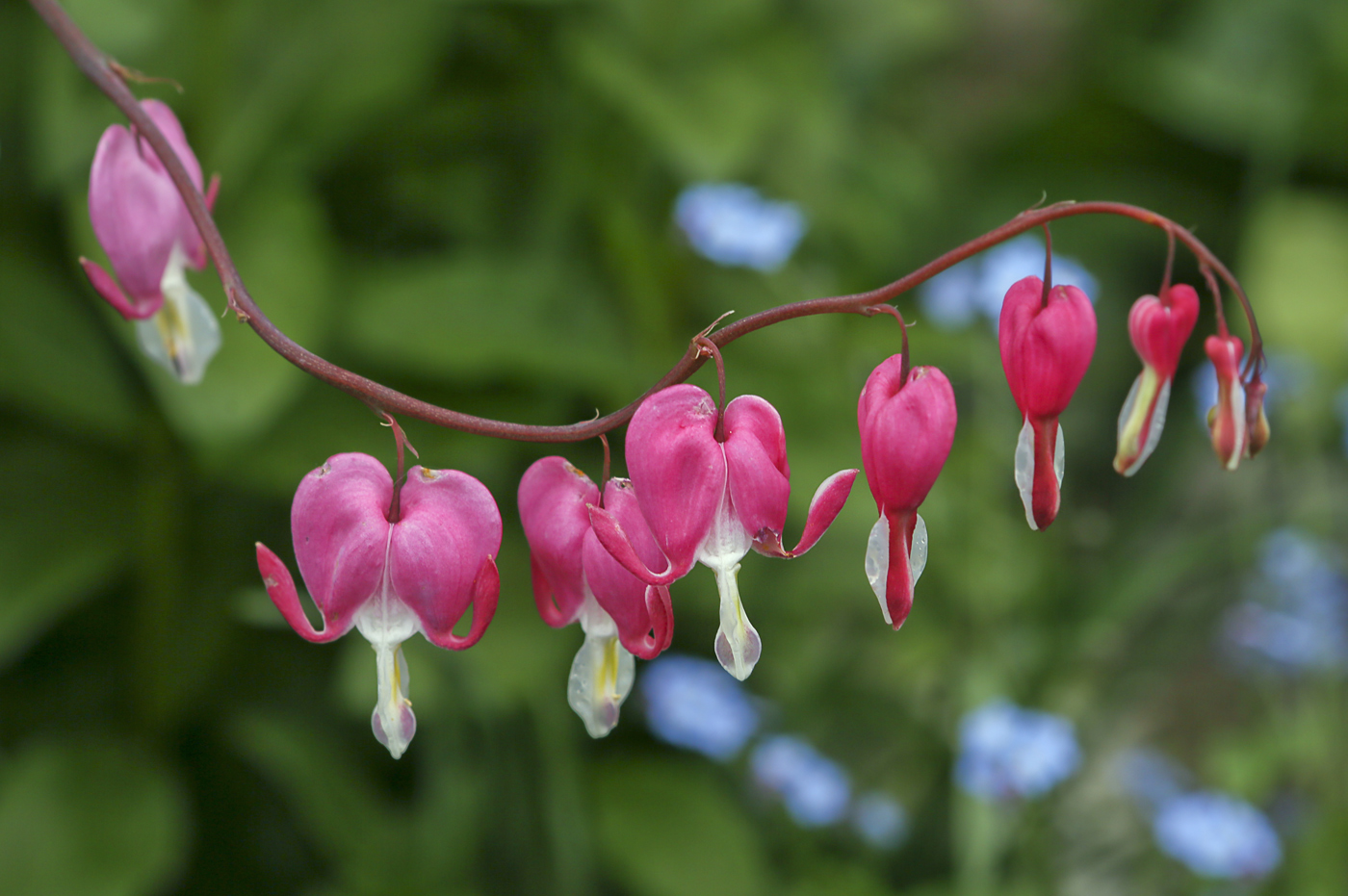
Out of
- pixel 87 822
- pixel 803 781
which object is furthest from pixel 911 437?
pixel 87 822

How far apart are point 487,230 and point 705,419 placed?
3.43 feet

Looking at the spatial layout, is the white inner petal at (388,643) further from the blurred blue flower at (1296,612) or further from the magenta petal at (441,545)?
the blurred blue flower at (1296,612)

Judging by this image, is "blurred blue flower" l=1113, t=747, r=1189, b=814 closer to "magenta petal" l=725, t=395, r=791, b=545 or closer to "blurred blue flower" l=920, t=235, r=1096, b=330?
"blurred blue flower" l=920, t=235, r=1096, b=330

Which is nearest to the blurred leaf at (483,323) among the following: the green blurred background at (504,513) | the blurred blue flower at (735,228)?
the green blurred background at (504,513)

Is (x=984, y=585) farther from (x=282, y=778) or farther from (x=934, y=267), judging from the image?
(x=934, y=267)

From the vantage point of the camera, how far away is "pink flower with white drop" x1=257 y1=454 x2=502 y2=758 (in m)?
0.38

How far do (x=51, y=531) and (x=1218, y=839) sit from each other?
119cm

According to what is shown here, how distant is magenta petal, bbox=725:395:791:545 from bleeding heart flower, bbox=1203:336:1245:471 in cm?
15

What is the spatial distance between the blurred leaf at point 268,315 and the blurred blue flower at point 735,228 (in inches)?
15.9

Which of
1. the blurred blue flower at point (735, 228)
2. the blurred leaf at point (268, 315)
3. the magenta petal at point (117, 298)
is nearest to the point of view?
the magenta petal at point (117, 298)

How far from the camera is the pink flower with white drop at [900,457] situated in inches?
14.0

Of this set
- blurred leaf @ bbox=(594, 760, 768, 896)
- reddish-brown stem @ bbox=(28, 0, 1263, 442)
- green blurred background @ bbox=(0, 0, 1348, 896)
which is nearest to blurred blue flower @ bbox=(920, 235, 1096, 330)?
green blurred background @ bbox=(0, 0, 1348, 896)

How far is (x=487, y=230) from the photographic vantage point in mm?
1366

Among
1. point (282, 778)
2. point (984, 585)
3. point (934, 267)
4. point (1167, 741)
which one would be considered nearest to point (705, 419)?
point (934, 267)
